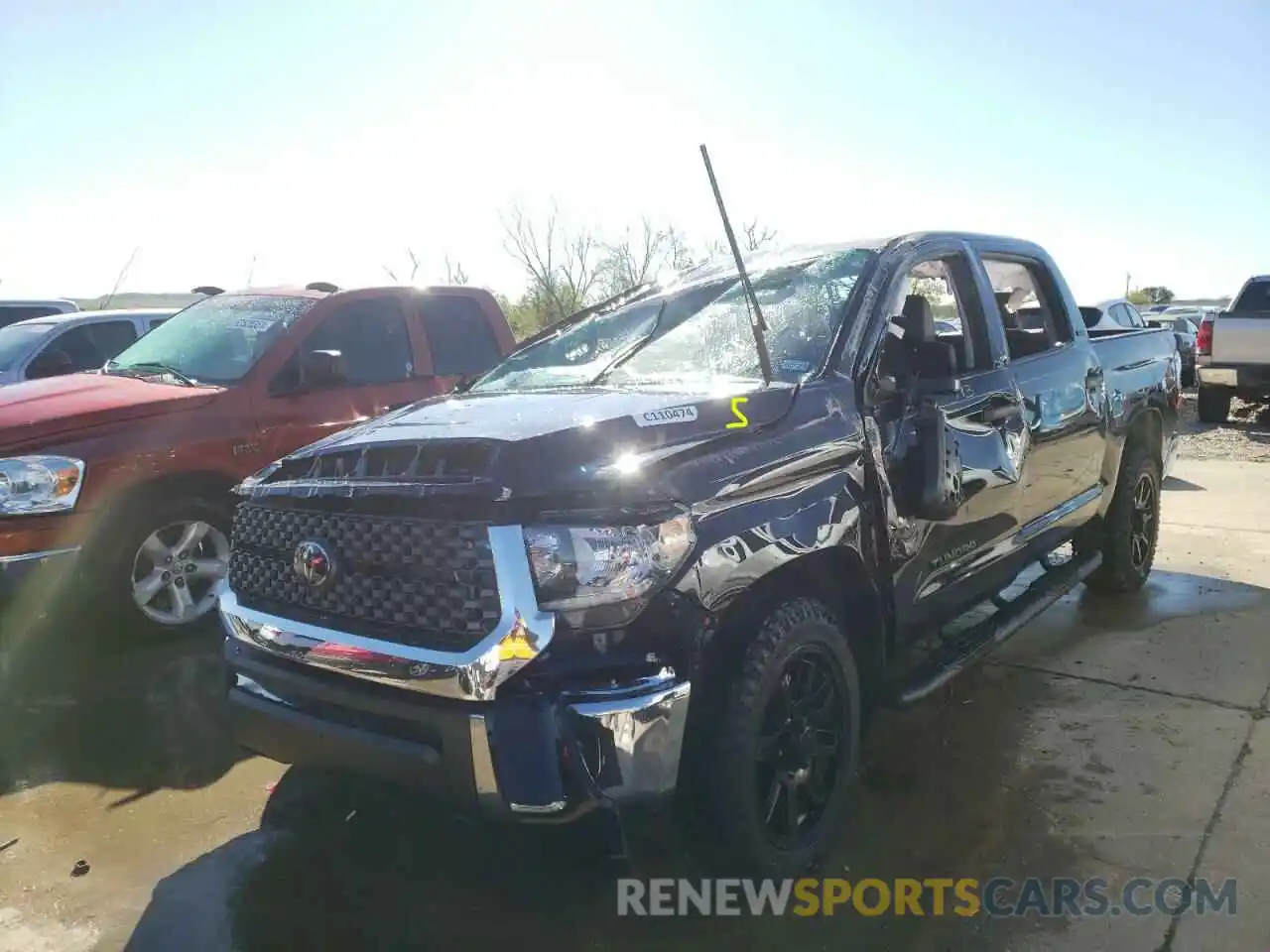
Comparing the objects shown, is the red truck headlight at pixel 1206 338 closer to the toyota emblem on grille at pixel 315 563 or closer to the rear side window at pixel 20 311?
the toyota emblem on grille at pixel 315 563

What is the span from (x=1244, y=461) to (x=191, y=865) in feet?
38.1

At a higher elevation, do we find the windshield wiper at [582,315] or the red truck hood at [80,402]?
the windshield wiper at [582,315]

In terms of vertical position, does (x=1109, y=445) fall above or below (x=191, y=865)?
above

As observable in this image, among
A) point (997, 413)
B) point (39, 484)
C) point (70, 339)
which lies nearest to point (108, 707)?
point (39, 484)

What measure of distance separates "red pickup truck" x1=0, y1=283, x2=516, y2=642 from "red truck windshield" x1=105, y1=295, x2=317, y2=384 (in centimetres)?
1

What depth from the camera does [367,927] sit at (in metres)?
2.77

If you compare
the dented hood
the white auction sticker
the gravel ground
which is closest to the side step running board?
the dented hood

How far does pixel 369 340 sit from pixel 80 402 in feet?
5.35

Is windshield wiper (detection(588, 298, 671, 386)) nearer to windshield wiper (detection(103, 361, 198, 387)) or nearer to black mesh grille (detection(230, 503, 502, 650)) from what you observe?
black mesh grille (detection(230, 503, 502, 650))

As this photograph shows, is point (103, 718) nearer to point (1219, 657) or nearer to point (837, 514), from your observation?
point (837, 514)

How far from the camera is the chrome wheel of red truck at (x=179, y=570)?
16.2 feet

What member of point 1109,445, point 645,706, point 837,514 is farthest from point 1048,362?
point 645,706

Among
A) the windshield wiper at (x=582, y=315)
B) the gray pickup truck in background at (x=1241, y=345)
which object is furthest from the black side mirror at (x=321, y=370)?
the gray pickup truck in background at (x=1241, y=345)

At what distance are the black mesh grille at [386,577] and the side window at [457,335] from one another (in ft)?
11.3
